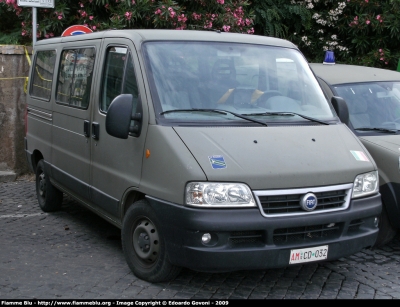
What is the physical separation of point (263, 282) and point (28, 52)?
6.62m

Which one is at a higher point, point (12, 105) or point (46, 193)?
point (12, 105)

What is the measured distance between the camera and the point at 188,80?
5.46m

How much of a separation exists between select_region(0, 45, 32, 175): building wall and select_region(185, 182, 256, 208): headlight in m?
6.58

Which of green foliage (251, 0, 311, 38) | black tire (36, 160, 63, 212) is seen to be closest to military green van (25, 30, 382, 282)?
black tire (36, 160, 63, 212)

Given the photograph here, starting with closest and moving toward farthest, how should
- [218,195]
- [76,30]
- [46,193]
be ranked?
[218,195] < [46,193] < [76,30]

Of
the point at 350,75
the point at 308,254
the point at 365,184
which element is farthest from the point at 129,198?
the point at 350,75

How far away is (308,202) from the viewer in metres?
4.86

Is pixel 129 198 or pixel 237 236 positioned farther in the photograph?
pixel 129 198

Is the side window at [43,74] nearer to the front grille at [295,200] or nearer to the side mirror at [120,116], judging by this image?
the side mirror at [120,116]

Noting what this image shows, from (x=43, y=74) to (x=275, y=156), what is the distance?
416cm

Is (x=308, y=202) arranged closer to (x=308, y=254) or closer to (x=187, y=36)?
(x=308, y=254)

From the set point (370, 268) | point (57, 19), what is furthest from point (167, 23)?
point (370, 268)

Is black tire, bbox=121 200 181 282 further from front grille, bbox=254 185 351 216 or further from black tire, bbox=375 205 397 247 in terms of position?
black tire, bbox=375 205 397 247

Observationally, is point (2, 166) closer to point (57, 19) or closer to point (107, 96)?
point (57, 19)
